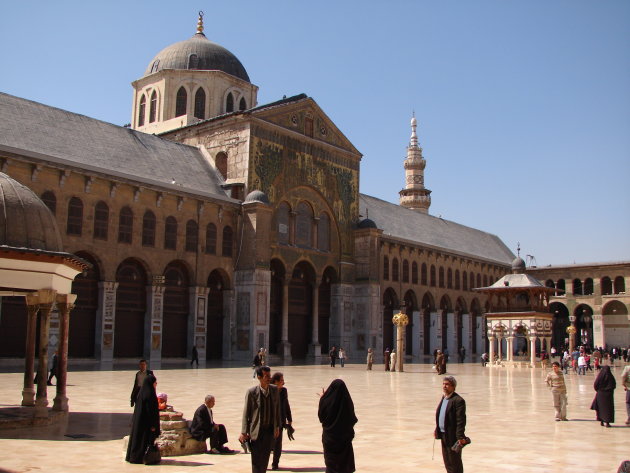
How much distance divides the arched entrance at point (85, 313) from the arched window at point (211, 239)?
255 inches

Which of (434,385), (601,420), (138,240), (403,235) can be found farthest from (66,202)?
(403,235)

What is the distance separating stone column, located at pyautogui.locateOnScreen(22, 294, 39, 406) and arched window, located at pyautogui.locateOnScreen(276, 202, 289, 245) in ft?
85.3

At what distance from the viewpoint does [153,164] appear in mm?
35781

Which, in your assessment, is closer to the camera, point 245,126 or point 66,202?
point 66,202

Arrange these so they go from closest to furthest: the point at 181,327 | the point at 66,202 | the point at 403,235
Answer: the point at 66,202, the point at 181,327, the point at 403,235

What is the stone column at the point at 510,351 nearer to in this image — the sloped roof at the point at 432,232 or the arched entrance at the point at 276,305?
the sloped roof at the point at 432,232

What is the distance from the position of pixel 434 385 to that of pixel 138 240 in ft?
50.4

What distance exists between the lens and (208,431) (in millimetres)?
10242

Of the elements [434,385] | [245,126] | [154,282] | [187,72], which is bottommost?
[434,385]

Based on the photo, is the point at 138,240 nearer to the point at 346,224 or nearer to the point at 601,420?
the point at 346,224

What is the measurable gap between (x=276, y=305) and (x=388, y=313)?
39.4 feet

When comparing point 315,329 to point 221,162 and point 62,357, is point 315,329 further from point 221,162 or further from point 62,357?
point 62,357

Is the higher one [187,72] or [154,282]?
[187,72]

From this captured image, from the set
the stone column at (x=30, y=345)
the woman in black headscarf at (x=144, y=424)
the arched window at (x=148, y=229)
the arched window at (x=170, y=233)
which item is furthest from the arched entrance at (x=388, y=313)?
the woman in black headscarf at (x=144, y=424)
